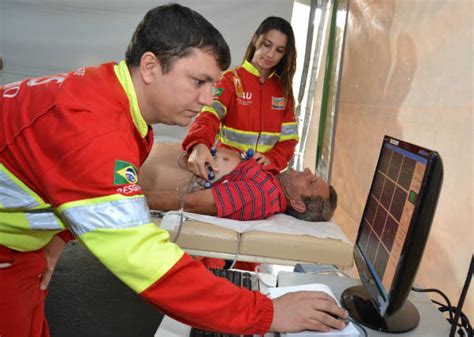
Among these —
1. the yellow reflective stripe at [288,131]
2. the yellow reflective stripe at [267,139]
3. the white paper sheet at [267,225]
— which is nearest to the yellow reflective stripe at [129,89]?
the white paper sheet at [267,225]

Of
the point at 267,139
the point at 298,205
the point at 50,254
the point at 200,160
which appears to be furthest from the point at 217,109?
the point at 50,254

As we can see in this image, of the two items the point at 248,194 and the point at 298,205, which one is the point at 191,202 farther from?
the point at 298,205

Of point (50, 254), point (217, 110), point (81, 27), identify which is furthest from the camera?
point (81, 27)

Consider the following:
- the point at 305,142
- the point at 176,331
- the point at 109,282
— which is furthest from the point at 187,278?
the point at 305,142

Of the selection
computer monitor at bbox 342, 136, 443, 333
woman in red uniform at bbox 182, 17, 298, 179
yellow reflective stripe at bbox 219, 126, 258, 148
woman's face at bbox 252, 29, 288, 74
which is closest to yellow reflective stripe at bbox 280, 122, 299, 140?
woman in red uniform at bbox 182, 17, 298, 179

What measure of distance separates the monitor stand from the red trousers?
3.00 feet

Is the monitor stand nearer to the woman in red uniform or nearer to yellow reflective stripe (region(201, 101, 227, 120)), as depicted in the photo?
the woman in red uniform

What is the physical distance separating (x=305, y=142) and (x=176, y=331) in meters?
3.59

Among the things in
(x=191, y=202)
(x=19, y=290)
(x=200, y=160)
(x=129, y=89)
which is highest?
(x=129, y=89)

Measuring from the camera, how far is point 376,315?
1.13m

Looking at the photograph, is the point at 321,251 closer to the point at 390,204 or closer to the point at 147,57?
the point at 390,204

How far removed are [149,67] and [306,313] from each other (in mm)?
681

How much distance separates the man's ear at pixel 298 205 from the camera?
253 cm

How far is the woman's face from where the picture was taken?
2807mm
